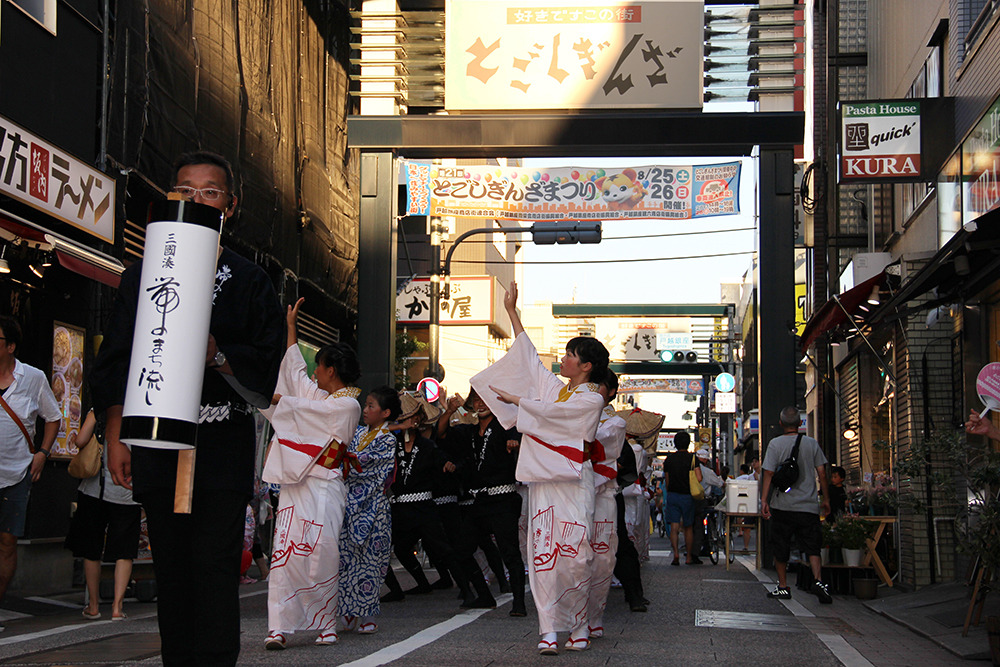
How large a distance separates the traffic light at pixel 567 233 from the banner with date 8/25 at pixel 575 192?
5106mm

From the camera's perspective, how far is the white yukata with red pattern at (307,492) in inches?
274

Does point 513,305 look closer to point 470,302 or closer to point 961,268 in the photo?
point 961,268

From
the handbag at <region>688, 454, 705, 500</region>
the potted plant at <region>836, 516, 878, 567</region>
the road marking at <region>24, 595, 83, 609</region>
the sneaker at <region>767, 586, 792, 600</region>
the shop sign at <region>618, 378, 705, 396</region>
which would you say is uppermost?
the shop sign at <region>618, 378, 705, 396</region>

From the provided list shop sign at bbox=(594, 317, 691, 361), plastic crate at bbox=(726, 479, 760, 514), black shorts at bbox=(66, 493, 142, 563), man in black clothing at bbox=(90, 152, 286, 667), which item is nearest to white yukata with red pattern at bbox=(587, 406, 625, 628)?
black shorts at bbox=(66, 493, 142, 563)

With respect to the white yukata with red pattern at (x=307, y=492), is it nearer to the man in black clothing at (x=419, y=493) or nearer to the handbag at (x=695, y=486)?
the man in black clothing at (x=419, y=493)

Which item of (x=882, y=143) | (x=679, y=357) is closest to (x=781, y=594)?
(x=882, y=143)

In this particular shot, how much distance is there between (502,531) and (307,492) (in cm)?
241

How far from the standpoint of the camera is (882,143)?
1370cm

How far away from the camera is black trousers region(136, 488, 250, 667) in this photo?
356 cm

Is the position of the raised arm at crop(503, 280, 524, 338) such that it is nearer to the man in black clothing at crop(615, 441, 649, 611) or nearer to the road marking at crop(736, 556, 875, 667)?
the man in black clothing at crop(615, 441, 649, 611)

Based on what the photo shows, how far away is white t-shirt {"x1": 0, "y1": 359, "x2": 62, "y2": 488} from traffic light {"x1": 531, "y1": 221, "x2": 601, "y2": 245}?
13095mm

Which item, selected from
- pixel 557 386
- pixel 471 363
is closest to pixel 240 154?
pixel 557 386

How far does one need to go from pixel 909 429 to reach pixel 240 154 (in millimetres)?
8924

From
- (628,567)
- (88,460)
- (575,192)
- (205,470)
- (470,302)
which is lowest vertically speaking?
(628,567)
